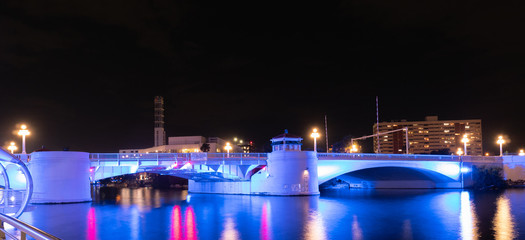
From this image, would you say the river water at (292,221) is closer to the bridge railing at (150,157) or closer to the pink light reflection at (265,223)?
the pink light reflection at (265,223)

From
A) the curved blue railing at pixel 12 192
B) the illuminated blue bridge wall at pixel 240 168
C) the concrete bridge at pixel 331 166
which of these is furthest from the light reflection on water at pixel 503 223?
the curved blue railing at pixel 12 192

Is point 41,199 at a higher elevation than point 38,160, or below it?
below

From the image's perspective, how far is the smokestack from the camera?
121 meters

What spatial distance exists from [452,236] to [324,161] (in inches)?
1127

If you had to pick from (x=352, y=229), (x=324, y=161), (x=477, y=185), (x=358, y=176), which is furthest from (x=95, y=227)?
(x=477, y=185)

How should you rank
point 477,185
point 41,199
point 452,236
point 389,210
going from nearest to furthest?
point 452,236, point 389,210, point 41,199, point 477,185

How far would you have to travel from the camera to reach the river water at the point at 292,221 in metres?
24.8

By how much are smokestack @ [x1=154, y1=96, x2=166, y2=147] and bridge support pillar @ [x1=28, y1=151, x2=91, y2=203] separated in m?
77.6

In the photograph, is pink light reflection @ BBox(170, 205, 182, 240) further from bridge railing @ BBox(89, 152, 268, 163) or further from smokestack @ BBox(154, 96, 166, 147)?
smokestack @ BBox(154, 96, 166, 147)

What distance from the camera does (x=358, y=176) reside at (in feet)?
224

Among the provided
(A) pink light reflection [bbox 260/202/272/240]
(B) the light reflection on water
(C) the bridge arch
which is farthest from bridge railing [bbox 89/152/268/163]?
(B) the light reflection on water

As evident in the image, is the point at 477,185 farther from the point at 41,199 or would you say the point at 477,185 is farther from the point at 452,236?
the point at 41,199

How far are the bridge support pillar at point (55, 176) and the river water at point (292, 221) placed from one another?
1.73 m

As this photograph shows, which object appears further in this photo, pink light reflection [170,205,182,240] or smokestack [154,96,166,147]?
smokestack [154,96,166,147]
